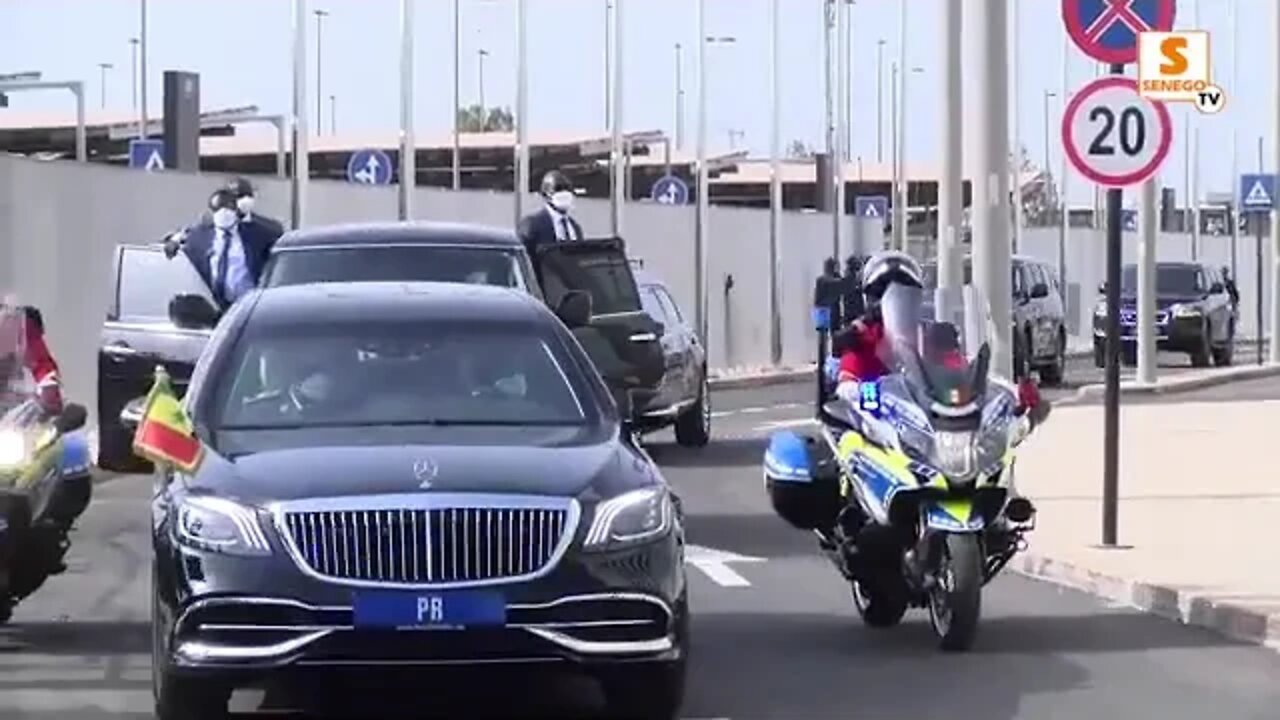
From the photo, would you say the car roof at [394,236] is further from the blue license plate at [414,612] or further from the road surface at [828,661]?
the blue license plate at [414,612]

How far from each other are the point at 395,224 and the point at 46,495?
556 centimetres

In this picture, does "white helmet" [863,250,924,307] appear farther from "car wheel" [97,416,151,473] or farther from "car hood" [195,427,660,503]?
"car wheel" [97,416,151,473]

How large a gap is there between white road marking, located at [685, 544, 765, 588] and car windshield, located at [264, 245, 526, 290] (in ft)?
6.47

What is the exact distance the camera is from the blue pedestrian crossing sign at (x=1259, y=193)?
147ft

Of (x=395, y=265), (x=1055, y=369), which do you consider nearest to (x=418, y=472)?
(x=395, y=265)

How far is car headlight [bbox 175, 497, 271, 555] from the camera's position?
9.37 m

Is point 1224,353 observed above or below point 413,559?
below

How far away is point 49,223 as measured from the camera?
27766mm

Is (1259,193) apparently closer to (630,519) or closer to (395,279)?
(395,279)

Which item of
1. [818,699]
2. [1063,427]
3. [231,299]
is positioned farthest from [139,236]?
[818,699]

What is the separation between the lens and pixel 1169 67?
16.1 meters

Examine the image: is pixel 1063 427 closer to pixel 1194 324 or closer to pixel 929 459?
pixel 929 459

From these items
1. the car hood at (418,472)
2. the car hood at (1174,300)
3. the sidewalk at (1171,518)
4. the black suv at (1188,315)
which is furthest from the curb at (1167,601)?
the car hood at (1174,300)

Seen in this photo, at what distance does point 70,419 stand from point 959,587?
4195 millimetres
